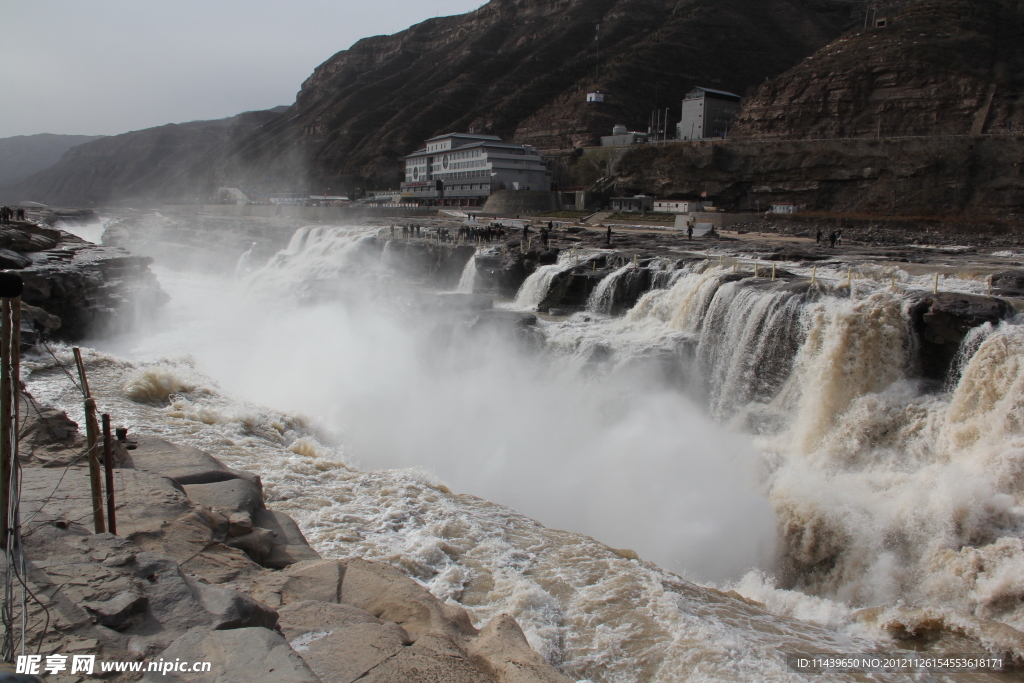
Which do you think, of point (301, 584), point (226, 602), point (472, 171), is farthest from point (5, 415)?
point (472, 171)

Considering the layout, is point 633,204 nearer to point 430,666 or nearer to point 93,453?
point 93,453

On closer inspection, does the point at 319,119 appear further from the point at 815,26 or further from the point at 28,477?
the point at 28,477

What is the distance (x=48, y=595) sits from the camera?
4.25m

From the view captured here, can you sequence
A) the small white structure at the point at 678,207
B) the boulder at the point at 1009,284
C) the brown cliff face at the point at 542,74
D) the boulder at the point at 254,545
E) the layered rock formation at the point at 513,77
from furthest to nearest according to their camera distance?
the layered rock formation at the point at 513,77
the brown cliff face at the point at 542,74
the small white structure at the point at 678,207
the boulder at the point at 1009,284
the boulder at the point at 254,545

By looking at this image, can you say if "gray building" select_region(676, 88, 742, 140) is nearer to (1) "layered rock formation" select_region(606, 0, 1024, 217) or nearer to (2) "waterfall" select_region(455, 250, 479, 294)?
(1) "layered rock formation" select_region(606, 0, 1024, 217)

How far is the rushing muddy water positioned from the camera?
23.4 feet

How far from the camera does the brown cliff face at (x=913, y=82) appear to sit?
42.4 m

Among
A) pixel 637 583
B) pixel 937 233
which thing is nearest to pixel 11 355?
pixel 637 583

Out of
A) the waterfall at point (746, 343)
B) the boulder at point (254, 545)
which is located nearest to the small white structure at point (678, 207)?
the waterfall at point (746, 343)

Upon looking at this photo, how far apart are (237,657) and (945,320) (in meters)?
12.5

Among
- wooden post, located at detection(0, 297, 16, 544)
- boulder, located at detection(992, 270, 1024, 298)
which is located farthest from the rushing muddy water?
wooden post, located at detection(0, 297, 16, 544)

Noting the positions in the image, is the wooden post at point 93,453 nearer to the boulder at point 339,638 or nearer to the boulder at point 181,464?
the boulder at point 339,638

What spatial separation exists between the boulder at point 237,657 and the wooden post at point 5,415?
143 centimetres

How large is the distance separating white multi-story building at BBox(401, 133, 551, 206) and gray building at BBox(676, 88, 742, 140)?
15.9 metres
